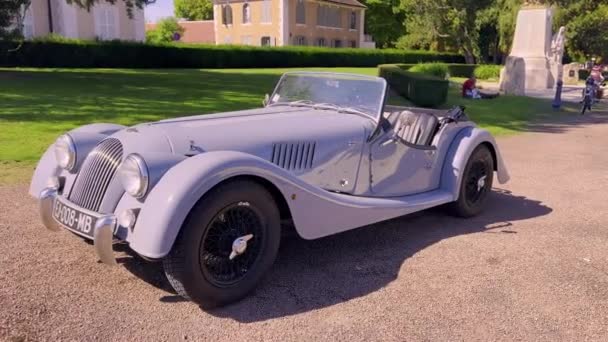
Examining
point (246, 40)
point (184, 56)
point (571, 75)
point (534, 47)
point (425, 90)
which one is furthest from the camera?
point (246, 40)

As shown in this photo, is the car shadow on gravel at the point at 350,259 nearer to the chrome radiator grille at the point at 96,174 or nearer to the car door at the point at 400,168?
the car door at the point at 400,168

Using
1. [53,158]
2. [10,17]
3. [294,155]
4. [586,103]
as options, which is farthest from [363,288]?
[10,17]

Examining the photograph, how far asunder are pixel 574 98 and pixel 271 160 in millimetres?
22048

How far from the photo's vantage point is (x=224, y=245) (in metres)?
3.53

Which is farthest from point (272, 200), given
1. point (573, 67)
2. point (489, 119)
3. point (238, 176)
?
point (573, 67)

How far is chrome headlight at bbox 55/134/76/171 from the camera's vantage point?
4121 millimetres

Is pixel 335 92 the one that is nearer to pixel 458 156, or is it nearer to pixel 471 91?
pixel 458 156

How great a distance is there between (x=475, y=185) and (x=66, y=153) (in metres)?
4.07

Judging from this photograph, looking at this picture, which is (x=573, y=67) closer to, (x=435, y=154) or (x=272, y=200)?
(x=435, y=154)

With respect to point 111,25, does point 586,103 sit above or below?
below

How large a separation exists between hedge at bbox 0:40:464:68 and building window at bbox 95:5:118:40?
16.4 feet

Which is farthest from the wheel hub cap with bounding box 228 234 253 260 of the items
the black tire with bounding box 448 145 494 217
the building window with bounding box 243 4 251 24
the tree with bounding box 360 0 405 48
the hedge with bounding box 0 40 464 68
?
the tree with bounding box 360 0 405 48

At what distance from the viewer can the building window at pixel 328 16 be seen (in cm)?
5672

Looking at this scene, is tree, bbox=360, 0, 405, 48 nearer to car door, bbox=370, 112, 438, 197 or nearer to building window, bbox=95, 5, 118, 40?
building window, bbox=95, 5, 118, 40
